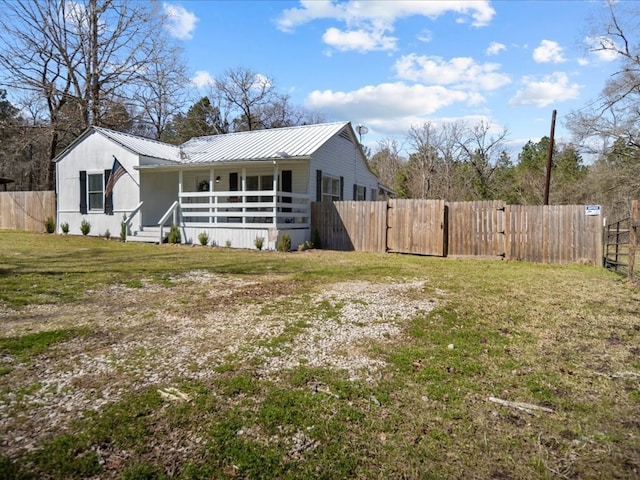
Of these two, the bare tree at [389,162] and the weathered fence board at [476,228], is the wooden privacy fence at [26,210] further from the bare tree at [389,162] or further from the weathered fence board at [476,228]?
the bare tree at [389,162]

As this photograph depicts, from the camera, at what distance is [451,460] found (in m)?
2.26

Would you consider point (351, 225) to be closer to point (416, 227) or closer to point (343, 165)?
point (416, 227)

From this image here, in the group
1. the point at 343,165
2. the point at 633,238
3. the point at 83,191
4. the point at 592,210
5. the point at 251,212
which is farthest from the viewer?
the point at 343,165

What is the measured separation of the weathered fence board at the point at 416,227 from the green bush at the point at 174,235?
7.90 m

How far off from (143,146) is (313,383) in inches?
671

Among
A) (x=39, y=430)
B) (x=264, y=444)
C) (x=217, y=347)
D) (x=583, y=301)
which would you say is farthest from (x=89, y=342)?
(x=583, y=301)

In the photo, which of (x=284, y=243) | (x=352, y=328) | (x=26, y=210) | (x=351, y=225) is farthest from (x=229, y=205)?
(x=26, y=210)

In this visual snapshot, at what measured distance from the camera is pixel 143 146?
17359 millimetres

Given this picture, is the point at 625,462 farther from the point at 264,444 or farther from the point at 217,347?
the point at 217,347

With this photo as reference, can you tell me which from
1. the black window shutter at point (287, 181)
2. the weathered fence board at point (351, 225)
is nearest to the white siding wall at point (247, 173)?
the black window shutter at point (287, 181)

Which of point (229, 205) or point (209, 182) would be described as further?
point (209, 182)

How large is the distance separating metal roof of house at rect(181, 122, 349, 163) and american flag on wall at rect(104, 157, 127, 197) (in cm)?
261

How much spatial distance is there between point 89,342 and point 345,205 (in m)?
11.1

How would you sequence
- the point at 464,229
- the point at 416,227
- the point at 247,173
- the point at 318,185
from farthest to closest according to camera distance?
the point at 247,173 < the point at 318,185 < the point at 416,227 < the point at 464,229
